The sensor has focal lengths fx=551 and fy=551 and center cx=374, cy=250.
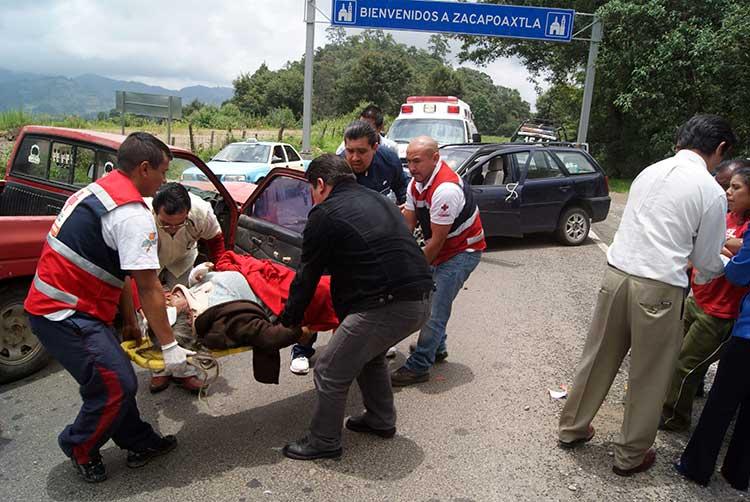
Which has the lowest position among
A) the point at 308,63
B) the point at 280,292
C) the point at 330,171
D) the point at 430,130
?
the point at 280,292

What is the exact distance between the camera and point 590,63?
511 inches

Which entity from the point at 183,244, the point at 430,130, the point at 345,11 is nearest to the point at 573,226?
the point at 430,130

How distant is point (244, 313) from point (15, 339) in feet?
6.74

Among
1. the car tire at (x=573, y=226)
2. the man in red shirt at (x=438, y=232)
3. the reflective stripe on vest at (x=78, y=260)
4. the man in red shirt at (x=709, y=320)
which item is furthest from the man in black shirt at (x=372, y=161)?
the car tire at (x=573, y=226)

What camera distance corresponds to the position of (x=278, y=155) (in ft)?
44.4

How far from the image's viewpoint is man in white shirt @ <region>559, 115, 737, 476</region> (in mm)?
2840

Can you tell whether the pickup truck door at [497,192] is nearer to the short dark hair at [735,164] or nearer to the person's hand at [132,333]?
the short dark hair at [735,164]

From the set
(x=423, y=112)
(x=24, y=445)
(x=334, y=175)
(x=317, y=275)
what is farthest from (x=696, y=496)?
(x=423, y=112)

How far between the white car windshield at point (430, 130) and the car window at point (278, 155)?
2848mm

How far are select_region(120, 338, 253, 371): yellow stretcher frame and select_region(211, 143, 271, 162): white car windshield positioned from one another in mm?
10354

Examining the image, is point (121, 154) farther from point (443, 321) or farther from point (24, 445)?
point (443, 321)

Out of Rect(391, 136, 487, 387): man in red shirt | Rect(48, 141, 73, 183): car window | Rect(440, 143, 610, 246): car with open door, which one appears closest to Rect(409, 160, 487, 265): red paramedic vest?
Rect(391, 136, 487, 387): man in red shirt

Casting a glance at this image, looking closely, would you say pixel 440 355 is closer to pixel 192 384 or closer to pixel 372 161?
pixel 372 161

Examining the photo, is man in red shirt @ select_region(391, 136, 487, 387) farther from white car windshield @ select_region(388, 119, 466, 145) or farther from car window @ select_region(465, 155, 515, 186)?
white car windshield @ select_region(388, 119, 466, 145)
